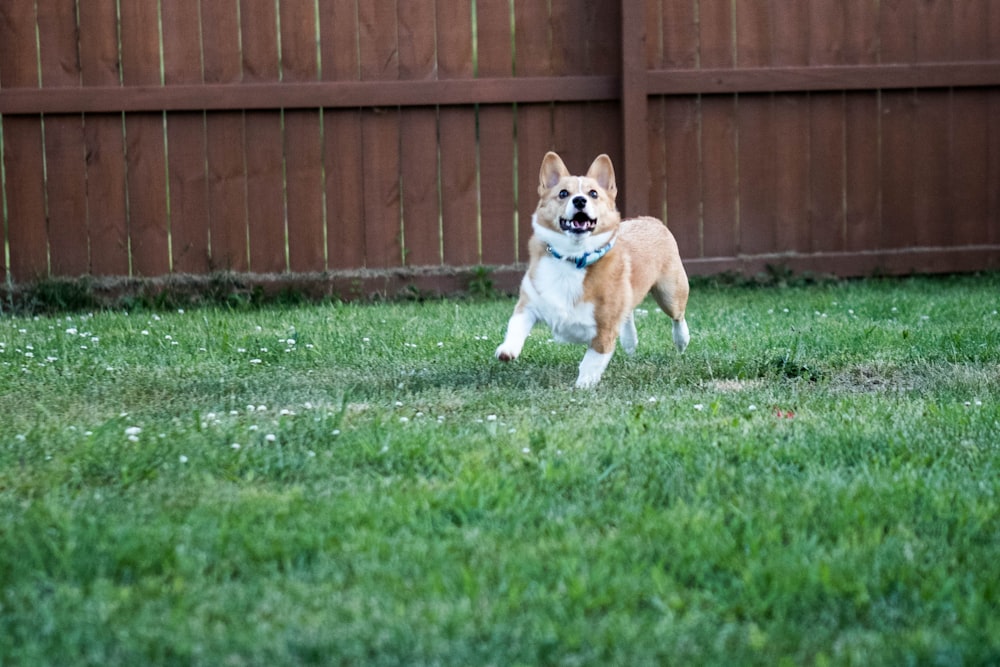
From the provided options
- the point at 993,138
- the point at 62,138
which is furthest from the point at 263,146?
the point at 993,138

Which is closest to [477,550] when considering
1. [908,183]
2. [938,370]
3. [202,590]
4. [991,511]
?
[202,590]

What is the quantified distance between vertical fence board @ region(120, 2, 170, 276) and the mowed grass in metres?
2.32

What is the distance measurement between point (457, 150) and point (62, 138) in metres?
2.17

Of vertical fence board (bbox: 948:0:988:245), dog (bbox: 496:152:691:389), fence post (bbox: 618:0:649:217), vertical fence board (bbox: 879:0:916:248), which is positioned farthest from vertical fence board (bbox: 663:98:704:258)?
dog (bbox: 496:152:691:389)

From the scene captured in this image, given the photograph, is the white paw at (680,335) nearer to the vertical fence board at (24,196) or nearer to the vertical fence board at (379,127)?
the vertical fence board at (379,127)

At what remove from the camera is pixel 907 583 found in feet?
7.64

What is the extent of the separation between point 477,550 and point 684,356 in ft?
8.42

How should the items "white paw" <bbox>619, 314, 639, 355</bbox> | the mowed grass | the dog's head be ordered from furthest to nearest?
"white paw" <bbox>619, 314, 639, 355</bbox> < the dog's head < the mowed grass

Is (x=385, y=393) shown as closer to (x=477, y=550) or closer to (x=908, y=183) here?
(x=477, y=550)

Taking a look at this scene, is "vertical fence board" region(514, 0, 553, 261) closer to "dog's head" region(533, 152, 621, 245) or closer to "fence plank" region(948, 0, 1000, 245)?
"dog's head" region(533, 152, 621, 245)

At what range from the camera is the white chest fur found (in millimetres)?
4516

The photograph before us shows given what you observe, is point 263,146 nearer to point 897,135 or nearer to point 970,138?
point 897,135

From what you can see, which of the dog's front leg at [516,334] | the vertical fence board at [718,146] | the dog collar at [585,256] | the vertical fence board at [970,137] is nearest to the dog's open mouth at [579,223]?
the dog collar at [585,256]

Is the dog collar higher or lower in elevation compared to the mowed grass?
higher
